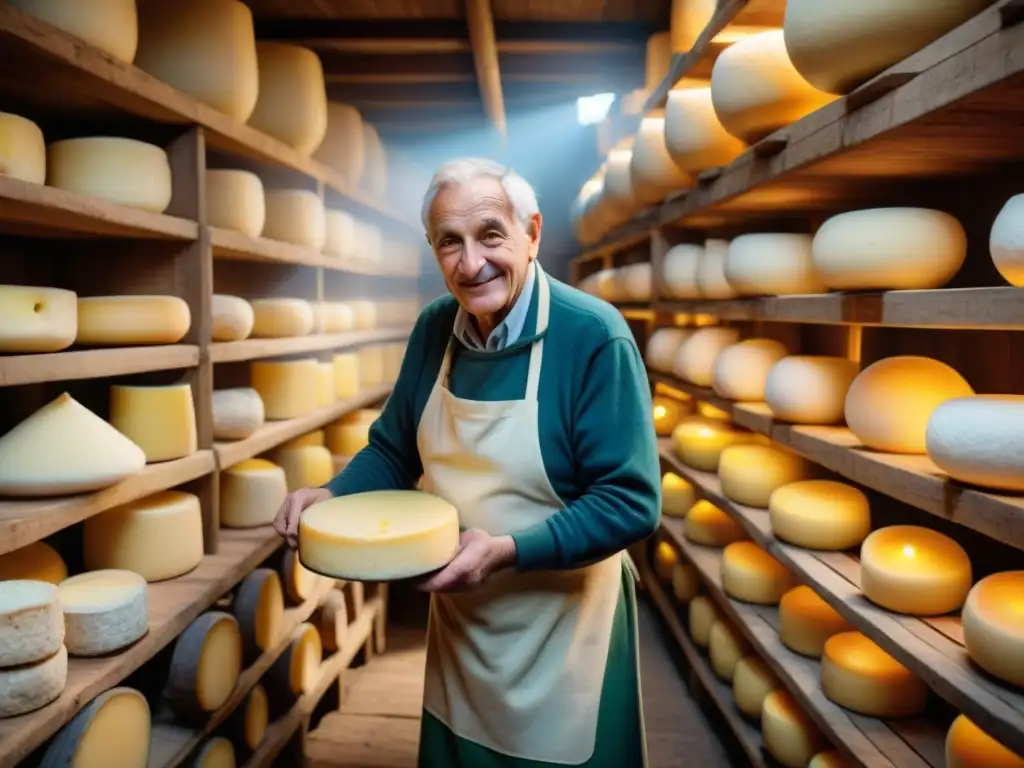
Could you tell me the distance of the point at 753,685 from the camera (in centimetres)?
235

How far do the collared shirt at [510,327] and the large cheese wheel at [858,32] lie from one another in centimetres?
62

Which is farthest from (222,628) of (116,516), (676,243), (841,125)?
(676,243)

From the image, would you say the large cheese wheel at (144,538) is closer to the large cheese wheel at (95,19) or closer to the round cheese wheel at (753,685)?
the large cheese wheel at (95,19)

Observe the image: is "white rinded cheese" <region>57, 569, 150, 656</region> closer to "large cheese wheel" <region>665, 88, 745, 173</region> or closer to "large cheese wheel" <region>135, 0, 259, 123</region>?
"large cheese wheel" <region>135, 0, 259, 123</region>

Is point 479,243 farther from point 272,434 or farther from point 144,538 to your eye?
point 272,434

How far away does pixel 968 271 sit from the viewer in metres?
1.88

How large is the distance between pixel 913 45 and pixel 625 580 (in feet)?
3.66

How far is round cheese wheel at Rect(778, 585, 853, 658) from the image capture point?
82.0 inches

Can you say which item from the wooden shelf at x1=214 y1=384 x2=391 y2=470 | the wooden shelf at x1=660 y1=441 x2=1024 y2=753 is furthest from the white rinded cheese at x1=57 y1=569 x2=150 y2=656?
the wooden shelf at x1=660 y1=441 x2=1024 y2=753

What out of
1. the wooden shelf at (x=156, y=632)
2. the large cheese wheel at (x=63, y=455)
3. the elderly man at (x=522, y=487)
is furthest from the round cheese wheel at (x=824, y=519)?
the large cheese wheel at (x=63, y=455)

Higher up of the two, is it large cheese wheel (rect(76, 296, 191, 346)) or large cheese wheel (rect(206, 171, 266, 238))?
large cheese wheel (rect(206, 171, 266, 238))

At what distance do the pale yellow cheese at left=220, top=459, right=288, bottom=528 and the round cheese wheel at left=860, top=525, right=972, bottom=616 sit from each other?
159cm

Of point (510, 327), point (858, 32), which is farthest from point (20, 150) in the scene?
point (858, 32)

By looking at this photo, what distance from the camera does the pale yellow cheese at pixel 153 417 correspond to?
192 cm
